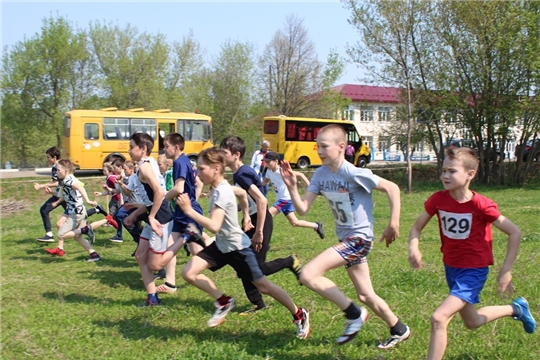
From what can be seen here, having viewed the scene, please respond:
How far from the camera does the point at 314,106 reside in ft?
139

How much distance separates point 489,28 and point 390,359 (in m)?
21.8

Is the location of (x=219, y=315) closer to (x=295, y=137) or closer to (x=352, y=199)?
(x=352, y=199)

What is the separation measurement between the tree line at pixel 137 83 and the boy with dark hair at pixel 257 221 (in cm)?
3620

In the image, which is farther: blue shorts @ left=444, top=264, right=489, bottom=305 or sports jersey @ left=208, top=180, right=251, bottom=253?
sports jersey @ left=208, top=180, right=251, bottom=253

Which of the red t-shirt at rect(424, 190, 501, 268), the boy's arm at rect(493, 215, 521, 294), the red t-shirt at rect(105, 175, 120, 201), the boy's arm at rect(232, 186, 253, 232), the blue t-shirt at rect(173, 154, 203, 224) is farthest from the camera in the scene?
the red t-shirt at rect(105, 175, 120, 201)

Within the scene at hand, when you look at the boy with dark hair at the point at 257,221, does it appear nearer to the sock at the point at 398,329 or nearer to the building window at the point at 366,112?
the sock at the point at 398,329

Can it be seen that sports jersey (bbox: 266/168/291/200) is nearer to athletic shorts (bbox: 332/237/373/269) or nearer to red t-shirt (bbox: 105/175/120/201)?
red t-shirt (bbox: 105/175/120/201)

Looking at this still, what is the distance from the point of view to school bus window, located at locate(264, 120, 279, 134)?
31722mm

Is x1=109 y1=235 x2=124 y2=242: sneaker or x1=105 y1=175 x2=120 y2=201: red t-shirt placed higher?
x1=105 y1=175 x2=120 y2=201: red t-shirt

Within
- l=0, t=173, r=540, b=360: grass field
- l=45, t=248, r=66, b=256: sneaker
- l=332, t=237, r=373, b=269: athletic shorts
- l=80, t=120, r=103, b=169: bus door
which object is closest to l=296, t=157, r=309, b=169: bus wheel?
l=80, t=120, r=103, b=169: bus door

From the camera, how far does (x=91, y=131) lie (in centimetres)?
2645

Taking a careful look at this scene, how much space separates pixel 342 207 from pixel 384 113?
25.7 metres

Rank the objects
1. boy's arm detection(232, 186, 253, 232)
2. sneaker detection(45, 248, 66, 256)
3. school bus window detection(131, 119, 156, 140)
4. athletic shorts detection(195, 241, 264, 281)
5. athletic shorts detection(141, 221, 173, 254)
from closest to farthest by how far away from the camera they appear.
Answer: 1. athletic shorts detection(195, 241, 264, 281)
2. boy's arm detection(232, 186, 253, 232)
3. athletic shorts detection(141, 221, 173, 254)
4. sneaker detection(45, 248, 66, 256)
5. school bus window detection(131, 119, 156, 140)

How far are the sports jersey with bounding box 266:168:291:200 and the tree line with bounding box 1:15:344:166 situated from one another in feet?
109
